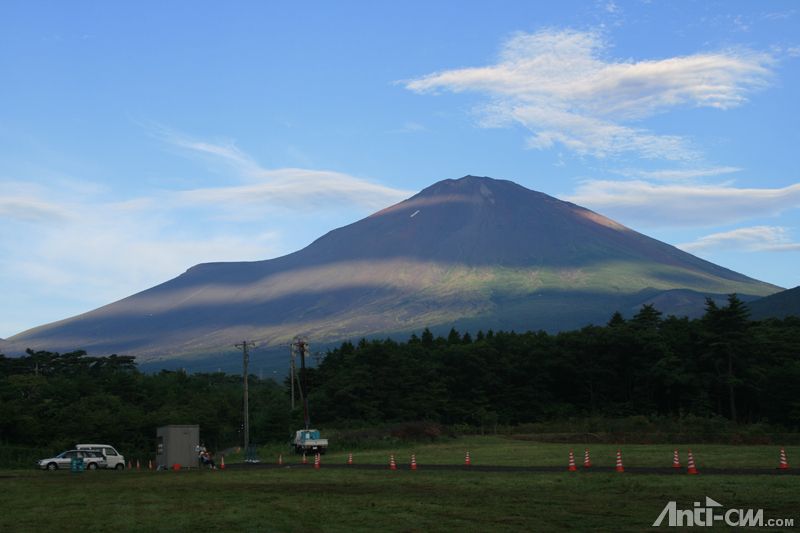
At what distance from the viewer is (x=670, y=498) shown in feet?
93.1

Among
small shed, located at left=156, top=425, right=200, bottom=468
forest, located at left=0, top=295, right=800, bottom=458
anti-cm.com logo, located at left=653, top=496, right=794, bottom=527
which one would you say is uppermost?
forest, located at left=0, top=295, right=800, bottom=458

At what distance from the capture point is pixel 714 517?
78.3ft

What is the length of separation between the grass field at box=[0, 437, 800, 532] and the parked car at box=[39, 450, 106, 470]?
1877 cm

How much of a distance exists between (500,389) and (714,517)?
90687mm

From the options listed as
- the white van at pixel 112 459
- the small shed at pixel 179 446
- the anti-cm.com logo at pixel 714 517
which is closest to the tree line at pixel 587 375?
the white van at pixel 112 459

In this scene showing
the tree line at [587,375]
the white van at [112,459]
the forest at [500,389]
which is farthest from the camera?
the tree line at [587,375]

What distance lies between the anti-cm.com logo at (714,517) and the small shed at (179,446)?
41149 millimetres

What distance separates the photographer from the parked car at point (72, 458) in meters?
62.4

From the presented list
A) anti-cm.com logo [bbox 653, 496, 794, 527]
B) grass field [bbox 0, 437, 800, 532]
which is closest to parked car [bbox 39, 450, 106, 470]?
grass field [bbox 0, 437, 800, 532]

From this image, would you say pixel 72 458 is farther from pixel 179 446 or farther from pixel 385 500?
pixel 385 500

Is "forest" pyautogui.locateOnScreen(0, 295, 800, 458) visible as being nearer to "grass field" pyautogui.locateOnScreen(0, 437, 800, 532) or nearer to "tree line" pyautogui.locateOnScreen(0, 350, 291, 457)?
"tree line" pyautogui.locateOnScreen(0, 350, 291, 457)

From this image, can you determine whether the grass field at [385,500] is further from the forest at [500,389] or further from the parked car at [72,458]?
the forest at [500,389]

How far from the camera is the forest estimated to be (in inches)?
3787

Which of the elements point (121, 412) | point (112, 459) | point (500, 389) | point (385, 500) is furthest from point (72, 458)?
point (500, 389)
